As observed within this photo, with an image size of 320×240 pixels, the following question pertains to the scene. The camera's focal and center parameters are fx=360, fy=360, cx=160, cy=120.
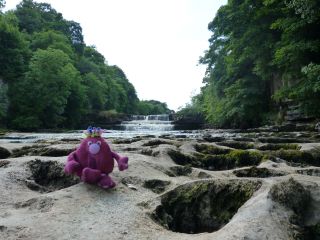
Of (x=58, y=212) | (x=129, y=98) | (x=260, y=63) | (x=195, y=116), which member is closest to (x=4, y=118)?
(x=195, y=116)

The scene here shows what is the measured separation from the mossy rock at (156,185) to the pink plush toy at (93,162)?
16.5 inches

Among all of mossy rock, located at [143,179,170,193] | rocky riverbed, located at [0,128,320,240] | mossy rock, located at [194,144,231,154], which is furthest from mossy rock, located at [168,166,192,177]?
mossy rock, located at [194,144,231,154]

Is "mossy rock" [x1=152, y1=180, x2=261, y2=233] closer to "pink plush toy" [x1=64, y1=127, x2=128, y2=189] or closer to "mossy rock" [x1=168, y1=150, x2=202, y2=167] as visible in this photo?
"pink plush toy" [x1=64, y1=127, x2=128, y2=189]

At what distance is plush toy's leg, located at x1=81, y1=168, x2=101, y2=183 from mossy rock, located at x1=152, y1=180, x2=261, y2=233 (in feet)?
2.80

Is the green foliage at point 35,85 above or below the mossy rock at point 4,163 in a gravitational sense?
above

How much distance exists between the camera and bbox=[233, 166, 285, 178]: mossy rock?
5.64 meters

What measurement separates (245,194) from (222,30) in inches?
916

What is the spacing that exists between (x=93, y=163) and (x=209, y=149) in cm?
450

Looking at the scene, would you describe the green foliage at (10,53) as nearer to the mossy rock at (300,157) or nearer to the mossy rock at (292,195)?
the mossy rock at (300,157)

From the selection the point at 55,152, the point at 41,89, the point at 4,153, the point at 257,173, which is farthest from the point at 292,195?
the point at 41,89

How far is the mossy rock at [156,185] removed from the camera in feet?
15.8

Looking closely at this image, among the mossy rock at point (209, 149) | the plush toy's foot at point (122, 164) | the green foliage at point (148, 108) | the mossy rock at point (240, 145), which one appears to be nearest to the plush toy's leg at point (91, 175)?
the plush toy's foot at point (122, 164)

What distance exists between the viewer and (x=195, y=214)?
4207 millimetres

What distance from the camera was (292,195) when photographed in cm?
373
